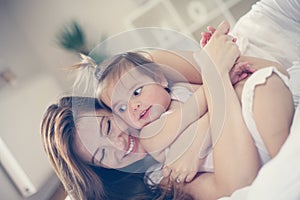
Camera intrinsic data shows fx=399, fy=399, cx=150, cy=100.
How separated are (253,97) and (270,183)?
10 cm

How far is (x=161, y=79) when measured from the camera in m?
0.50

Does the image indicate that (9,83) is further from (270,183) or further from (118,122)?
(270,183)

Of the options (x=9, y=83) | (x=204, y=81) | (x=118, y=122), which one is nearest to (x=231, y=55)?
(x=204, y=81)

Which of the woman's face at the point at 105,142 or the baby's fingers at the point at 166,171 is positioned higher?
the woman's face at the point at 105,142

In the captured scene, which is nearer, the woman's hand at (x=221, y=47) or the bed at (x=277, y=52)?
the bed at (x=277, y=52)

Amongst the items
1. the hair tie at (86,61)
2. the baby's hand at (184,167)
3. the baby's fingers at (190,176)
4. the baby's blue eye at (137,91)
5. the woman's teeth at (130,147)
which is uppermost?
the hair tie at (86,61)

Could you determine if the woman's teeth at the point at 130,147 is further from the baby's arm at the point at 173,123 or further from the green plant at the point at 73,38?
the green plant at the point at 73,38

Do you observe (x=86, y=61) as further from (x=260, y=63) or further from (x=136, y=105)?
(x=260, y=63)

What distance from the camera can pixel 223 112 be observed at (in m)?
0.46

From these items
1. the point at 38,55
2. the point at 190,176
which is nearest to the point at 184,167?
the point at 190,176

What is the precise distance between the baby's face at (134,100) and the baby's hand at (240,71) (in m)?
0.09

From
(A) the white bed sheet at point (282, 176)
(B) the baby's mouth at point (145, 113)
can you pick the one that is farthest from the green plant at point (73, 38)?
(A) the white bed sheet at point (282, 176)

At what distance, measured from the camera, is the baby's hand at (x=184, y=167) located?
0.48 metres

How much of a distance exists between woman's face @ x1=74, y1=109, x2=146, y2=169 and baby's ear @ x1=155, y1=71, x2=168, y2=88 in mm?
69
